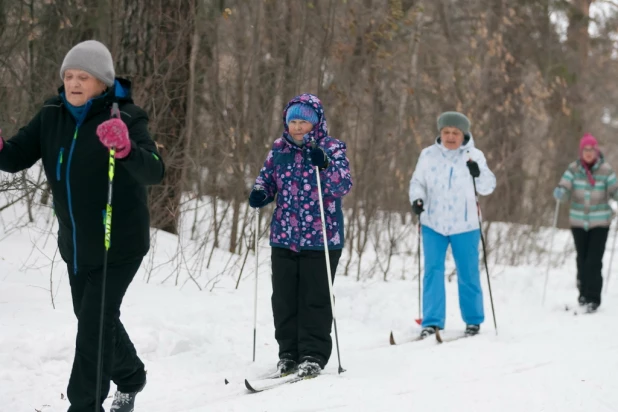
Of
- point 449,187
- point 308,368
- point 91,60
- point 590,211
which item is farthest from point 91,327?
point 590,211

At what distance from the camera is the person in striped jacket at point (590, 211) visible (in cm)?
971

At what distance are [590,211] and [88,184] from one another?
284 inches

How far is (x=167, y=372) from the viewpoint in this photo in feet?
18.2

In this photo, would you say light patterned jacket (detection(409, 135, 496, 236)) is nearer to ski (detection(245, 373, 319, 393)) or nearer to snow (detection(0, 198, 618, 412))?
snow (detection(0, 198, 618, 412))

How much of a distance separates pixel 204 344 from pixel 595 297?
208 inches

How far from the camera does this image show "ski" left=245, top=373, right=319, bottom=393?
509 centimetres

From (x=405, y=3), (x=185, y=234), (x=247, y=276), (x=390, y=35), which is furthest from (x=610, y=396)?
(x=405, y=3)

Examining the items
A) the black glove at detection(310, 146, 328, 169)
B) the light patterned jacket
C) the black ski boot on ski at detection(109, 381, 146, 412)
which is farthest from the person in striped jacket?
the black ski boot on ski at detection(109, 381, 146, 412)

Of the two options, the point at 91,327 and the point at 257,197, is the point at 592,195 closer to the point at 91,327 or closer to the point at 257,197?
the point at 257,197

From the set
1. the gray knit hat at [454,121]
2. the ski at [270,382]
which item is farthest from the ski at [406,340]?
the gray knit hat at [454,121]

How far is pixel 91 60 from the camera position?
4008 mm

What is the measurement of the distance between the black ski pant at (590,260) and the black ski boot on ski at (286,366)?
17.0 feet

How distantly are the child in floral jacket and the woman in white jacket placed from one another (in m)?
2.04

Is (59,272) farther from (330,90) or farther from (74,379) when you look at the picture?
(330,90)
